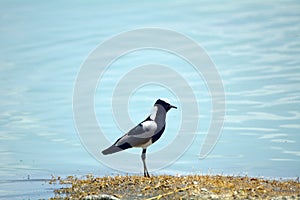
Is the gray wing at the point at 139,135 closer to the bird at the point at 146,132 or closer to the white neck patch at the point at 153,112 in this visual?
the bird at the point at 146,132

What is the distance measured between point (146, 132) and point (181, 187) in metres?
2.38

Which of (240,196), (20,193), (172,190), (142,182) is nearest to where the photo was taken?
(240,196)

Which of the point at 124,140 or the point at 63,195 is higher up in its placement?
the point at 124,140

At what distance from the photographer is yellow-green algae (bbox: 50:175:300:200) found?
11109 mm

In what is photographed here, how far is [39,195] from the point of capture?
12.9 metres

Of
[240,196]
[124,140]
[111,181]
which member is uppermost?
[124,140]

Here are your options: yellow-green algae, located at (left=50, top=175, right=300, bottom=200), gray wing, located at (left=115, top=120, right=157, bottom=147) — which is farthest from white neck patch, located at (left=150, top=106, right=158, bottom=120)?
yellow-green algae, located at (left=50, top=175, right=300, bottom=200)

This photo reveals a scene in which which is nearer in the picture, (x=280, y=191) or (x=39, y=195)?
(x=280, y=191)

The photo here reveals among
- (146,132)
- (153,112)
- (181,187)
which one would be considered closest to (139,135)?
(146,132)

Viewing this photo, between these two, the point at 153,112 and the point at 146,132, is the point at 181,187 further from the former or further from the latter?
the point at 153,112

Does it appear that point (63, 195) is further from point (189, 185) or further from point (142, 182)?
point (189, 185)

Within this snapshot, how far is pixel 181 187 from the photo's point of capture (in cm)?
1171

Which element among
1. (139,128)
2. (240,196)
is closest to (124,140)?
(139,128)

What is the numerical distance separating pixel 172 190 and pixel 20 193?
393 cm
